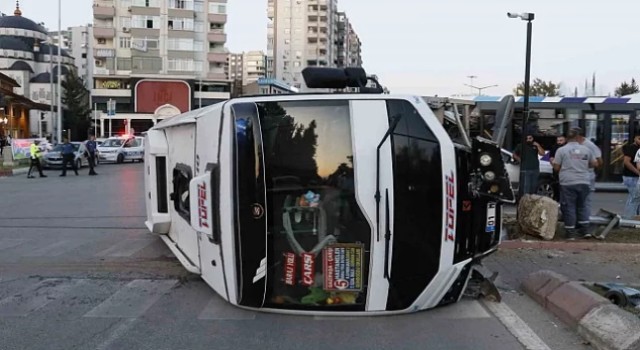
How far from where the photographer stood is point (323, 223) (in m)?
5.16

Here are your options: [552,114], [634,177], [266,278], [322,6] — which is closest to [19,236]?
[266,278]

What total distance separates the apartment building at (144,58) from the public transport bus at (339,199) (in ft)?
244

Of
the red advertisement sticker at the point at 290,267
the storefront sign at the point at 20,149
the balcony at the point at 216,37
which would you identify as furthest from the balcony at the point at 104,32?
the red advertisement sticker at the point at 290,267

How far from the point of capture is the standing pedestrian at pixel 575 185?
9070 millimetres

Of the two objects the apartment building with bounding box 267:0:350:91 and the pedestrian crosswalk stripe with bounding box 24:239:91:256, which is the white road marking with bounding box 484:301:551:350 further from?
the apartment building with bounding box 267:0:350:91

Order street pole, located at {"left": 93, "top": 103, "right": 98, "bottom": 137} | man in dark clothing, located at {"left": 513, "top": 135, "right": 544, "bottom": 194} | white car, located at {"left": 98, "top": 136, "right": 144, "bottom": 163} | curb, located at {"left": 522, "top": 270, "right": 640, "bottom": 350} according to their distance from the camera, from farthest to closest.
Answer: street pole, located at {"left": 93, "top": 103, "right": 98, "bottom": 137} < white car, located at {"left": 98, "top": 136, "right": 144, "bottom": 163} < man in dark clothing, located at {"left": 513, "top": 135, "right": 544, "bottom": 194} < curb, located at {"left": 522, "top": 270, "right": 640, "bottom": 350}

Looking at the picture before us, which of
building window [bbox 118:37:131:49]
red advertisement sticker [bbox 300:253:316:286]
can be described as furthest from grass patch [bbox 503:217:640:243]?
building window [bbox 118:37:131:49]

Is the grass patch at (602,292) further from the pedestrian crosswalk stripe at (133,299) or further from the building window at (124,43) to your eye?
the building window at (124,43)

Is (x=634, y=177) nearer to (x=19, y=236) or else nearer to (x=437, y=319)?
(x=437, y=319)

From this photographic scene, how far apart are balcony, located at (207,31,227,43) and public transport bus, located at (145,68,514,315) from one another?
79.8 meters

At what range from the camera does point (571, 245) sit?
340 inches

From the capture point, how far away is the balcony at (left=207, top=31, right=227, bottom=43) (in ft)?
269

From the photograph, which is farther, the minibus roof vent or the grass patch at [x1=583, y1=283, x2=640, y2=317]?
the minibus roof vent

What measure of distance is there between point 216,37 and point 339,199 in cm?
8057
